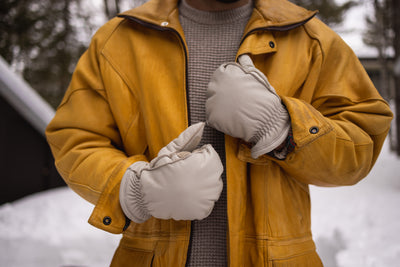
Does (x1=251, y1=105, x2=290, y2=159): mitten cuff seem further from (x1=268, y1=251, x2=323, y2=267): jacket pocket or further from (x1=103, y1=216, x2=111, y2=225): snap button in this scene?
(x1=103, y1=216, x2=111, y2=225): snap button

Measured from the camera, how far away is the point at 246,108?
947 mm

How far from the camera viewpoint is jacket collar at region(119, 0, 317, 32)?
112 centimetres

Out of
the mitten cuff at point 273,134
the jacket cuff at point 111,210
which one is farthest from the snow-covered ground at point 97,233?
the jacket cuff at point 111,210

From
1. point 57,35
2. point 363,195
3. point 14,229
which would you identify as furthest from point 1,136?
point 363,195

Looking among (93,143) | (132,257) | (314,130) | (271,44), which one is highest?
(271,44)

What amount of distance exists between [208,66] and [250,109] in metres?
0.32

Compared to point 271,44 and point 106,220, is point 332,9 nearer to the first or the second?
point 271,44

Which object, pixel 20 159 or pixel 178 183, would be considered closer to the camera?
pixel 178 183

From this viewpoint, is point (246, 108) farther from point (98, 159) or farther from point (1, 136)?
point (1, 136)

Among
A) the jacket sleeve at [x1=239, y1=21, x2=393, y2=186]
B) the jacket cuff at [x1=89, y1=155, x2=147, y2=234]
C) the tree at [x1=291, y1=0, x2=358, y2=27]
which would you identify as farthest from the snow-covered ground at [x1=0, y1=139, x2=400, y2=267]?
the tree at [x1=291, y1=0, x2=358, y2=27]

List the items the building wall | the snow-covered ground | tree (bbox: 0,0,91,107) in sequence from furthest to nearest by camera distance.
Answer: tree (bbox: 0,0,91,107) → the building wall → the snow-covered ground

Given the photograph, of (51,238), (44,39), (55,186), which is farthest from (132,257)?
(44,39)

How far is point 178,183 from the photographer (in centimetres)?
88

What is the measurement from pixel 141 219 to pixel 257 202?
364 millimetres
